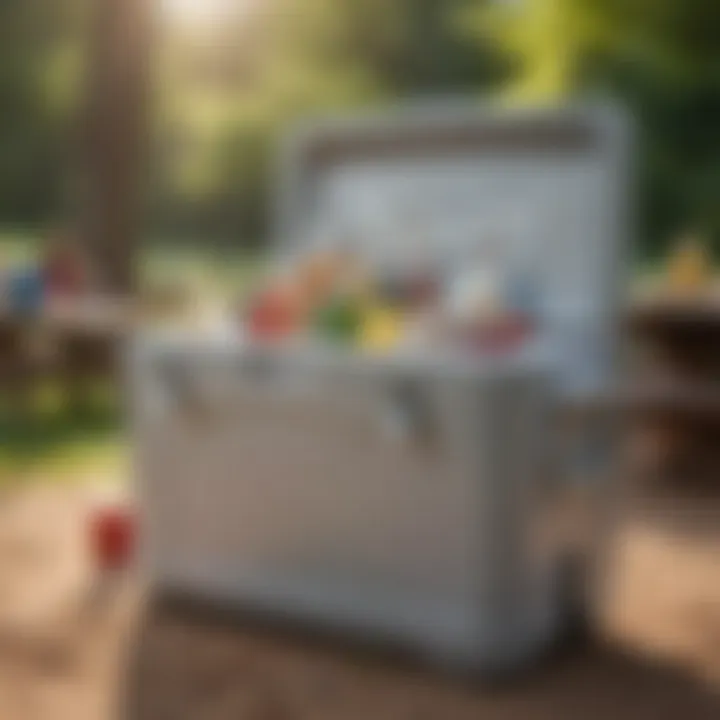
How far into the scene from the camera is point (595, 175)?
1.26 m

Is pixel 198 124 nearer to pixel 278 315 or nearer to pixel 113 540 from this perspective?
pixel 113 540

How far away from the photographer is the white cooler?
1081mm

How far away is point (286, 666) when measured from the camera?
43.4 inches

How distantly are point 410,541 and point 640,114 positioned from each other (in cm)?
176

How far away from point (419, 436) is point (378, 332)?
147 mm

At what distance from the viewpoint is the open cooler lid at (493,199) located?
1.24 meters

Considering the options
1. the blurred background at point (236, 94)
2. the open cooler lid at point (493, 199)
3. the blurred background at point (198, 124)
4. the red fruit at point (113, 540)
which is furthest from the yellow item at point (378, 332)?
the blurred background at point (236, 94)

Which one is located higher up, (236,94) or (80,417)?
(236,94)

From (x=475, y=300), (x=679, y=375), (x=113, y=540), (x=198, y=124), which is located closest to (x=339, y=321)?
(x=475, y=300)

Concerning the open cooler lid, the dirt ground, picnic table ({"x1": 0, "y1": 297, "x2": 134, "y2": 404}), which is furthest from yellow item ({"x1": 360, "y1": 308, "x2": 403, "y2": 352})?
picnic table ({"x1": 0, "y1": 297, "x2": 134, "y2": 404})

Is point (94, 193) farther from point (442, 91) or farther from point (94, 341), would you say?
point (442, 91)

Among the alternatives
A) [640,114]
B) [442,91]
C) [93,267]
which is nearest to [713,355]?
[640,114]

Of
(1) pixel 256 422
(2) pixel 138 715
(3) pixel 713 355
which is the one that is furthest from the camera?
(3) pixel 713 355

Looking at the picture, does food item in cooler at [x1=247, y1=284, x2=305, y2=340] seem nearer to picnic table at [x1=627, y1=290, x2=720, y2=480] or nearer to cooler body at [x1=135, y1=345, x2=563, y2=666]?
cooler body at [x1=135, y1=345, x2=563, y2=666]
